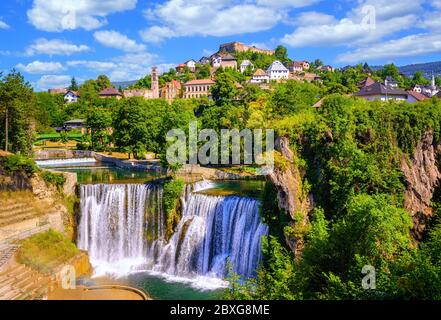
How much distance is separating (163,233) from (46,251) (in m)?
7.33

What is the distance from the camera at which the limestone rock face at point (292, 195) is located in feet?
64.2

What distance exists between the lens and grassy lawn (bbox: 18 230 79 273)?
21.1m

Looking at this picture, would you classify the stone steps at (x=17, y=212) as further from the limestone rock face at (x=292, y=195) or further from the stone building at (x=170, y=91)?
the stone building at (x=170, y=91)

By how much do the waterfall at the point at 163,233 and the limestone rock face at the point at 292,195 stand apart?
131 inches

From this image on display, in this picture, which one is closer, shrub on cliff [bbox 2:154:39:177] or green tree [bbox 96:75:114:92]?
shrub on cliff [bbox 2:154:39:177]

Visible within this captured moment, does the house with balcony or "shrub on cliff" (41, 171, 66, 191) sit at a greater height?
the house with balcony

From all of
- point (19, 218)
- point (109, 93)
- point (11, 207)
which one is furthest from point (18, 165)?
point (109, 93)

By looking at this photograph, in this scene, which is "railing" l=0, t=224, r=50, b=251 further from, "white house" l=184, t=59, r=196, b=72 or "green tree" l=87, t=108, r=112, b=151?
"white house" l=184, t=59, r=196, b=72

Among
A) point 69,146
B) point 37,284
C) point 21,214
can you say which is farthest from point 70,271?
point 69,146

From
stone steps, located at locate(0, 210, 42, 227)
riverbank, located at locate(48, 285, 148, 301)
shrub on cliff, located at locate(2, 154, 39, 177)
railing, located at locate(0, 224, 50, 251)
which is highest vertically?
shrub on cliff, located at locate(2, 154, 39, 177)

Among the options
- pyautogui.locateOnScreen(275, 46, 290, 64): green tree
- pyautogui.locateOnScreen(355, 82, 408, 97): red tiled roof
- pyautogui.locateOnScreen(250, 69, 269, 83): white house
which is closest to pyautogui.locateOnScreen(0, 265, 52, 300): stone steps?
pyautogui.locateOnScreen(355, 82, 408, 97): red tiled roof

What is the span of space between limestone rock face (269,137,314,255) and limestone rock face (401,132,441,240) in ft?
16.6

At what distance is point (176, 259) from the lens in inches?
995

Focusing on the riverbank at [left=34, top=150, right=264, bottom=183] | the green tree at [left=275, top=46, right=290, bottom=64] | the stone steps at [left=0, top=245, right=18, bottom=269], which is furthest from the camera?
the green tree at [left=275, top=46, right=290, bottom=64]
